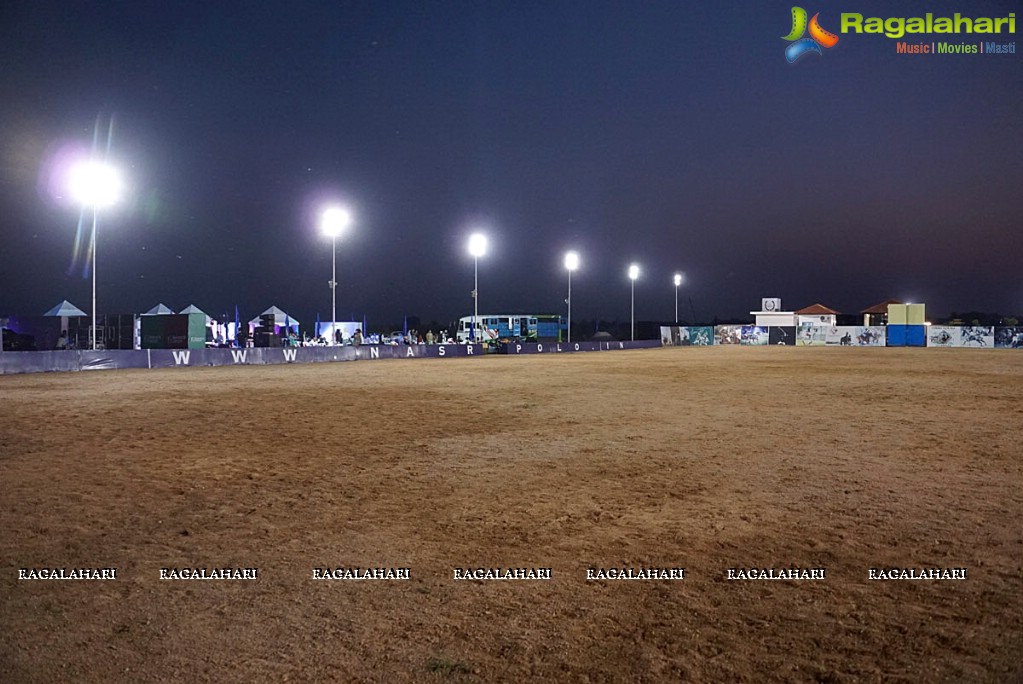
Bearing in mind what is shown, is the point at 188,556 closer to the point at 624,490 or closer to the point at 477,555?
the point at 477,555

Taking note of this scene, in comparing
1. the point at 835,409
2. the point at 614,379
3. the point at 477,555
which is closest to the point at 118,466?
the point at 477,555

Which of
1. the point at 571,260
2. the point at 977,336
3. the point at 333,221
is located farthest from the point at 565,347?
the point at 977,336

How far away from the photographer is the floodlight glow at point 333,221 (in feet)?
127

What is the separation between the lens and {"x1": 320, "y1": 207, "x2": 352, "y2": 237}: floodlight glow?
3859cm

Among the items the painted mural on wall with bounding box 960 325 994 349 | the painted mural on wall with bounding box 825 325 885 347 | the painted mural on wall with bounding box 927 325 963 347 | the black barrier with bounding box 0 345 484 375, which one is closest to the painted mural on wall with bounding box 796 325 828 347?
the painted mural on wall with bounding box 825 325 885 347

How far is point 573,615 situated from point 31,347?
155 ft

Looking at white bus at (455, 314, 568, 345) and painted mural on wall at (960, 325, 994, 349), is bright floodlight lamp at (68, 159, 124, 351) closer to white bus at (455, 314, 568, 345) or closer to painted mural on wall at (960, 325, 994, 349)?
white bus at (455, 314, 568, 345)

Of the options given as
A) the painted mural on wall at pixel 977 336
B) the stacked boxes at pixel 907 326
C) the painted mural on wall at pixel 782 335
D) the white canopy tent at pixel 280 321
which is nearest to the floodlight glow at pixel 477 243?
the white canopy tent at pixel 280 321

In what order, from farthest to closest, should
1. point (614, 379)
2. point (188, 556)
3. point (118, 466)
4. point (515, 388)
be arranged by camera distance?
point (614, 379) → point (515, 388) → point (118, 466) → point (188, 556)

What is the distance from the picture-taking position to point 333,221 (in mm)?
38719

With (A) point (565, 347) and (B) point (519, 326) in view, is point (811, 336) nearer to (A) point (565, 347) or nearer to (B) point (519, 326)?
(B) point (519, 326)

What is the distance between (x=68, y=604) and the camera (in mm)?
4699

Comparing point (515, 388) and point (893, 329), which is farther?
point (893, 329)

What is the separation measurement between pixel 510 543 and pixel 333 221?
35.4 meters
